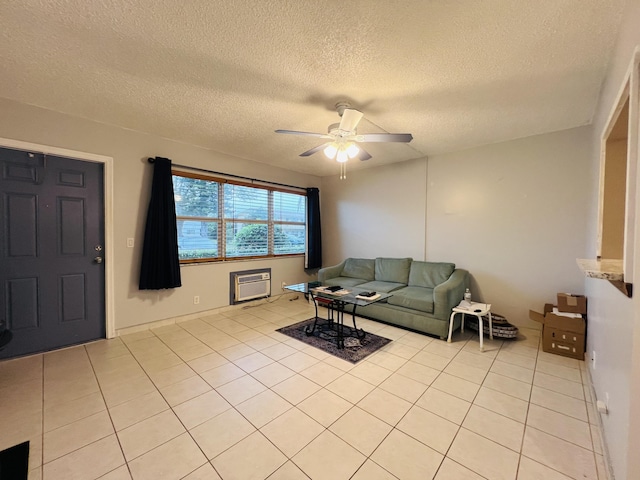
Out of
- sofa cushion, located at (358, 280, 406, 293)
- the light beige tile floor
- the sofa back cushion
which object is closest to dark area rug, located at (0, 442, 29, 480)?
the light beige tile floor

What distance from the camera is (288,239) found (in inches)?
201

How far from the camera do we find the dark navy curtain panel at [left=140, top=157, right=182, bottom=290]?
→ 3227 mm

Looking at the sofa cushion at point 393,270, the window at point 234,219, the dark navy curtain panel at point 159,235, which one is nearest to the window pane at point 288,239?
the window at point 234,219

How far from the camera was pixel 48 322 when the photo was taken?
8.81ft

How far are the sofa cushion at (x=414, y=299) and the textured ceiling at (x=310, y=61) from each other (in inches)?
81.0

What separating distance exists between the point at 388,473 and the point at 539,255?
3167 mm

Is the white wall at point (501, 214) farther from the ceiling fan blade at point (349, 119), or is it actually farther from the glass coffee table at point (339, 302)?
the ceiling fan blade at point (349, 119)

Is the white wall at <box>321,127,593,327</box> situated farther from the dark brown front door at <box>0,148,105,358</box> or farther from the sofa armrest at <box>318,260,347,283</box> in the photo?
the dark brown front door at <box>0,148,105,358</box>

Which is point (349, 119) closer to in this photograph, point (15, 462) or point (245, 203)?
point (245, 203)

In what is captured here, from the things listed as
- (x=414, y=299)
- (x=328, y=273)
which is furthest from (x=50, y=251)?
(x=414, y=299)

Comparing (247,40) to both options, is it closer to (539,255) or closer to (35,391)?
(35,391)

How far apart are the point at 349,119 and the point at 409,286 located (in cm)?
271

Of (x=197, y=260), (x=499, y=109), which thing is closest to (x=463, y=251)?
(x=499, y=109)

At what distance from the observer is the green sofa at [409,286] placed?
3049mm
